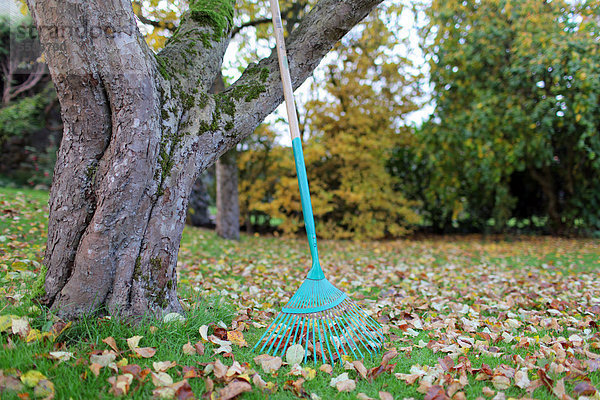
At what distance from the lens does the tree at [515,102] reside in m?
6.12

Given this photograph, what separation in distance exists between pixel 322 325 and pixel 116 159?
129 centimetres

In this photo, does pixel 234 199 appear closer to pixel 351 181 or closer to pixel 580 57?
pixel 351 181

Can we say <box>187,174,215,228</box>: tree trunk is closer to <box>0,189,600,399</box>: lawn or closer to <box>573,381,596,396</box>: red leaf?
<box>0,189,600,399</box>: lawn

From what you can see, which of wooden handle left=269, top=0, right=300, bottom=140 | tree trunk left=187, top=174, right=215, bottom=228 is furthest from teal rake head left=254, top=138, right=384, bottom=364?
tree trunk left=187, top=174, right=215, bottom=228

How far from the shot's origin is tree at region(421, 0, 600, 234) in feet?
20.1

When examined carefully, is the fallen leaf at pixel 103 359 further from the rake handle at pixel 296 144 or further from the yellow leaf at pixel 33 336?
the rake handle at pixel 296 144

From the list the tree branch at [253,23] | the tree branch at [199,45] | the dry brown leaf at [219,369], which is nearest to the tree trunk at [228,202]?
the tree branch at [253,23]

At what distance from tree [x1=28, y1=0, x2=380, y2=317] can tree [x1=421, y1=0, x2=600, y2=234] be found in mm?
5885

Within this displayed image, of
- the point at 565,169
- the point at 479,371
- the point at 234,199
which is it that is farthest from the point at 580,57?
the point at 479,371

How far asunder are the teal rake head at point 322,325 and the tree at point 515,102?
5501mm

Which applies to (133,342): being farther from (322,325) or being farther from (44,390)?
(322,325)

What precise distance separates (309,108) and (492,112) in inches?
124

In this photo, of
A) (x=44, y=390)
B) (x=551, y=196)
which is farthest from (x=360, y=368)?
(x=551, y=196)

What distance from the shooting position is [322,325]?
199 cm
